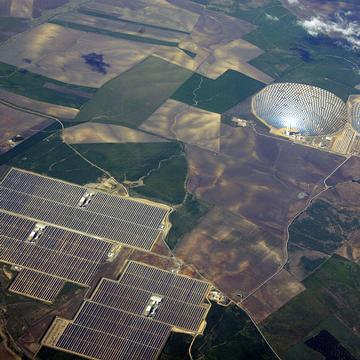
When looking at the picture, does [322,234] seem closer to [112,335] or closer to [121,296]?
[121,296]


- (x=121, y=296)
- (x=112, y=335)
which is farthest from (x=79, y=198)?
(x=112, y=335)

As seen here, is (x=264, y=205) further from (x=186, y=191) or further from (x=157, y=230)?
(x=157, y=230)

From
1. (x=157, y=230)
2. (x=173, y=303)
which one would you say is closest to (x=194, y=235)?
(x=157, y=230)

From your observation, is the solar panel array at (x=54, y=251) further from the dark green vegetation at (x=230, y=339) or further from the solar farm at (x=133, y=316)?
the dark green vegetation at (x=230, y=339)

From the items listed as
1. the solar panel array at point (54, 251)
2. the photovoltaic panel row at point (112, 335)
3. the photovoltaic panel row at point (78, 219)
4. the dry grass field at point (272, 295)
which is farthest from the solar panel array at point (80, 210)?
the dry grass field at point (272, 295)

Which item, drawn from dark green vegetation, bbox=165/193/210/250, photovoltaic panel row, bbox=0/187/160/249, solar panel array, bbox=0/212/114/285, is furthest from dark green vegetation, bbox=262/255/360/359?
solar panel array, bbox=0/212/114/285

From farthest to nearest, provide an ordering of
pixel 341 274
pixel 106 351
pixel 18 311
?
pixel 341 274 → pixel 18 311 → pixel 106 351
